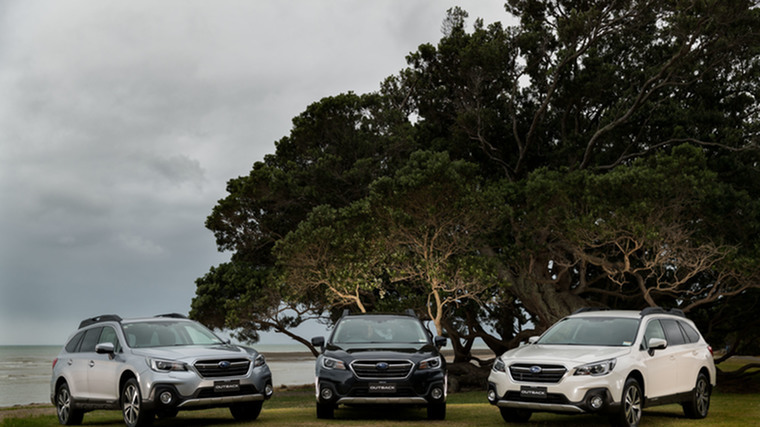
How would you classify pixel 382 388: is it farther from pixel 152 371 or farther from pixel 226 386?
pixel 152 371

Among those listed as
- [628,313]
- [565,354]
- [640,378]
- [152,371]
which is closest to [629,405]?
[640,378]

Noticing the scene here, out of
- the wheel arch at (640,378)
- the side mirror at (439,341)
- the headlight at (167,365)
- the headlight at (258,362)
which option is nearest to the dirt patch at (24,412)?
the headlight at (167,365)

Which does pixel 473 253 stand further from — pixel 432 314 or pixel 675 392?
pixel 675 392

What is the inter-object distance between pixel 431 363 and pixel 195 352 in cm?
385

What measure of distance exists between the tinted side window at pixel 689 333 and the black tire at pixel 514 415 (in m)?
3.24

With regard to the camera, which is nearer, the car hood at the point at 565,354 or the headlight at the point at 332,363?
the car hood at the point at 565,354

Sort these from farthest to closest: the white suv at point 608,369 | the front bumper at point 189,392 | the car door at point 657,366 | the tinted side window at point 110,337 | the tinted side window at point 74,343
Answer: the tinted side window at point 74,343 → the tinted side window at point 110,337 → the car door at point 657,366 → the front bumper at point 189,392 → the white suv at point 608,369

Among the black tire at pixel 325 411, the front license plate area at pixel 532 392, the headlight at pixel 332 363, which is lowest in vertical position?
the black tire at pixel 325 411

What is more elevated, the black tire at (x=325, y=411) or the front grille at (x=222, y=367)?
the front grille at (x=222, y=367)

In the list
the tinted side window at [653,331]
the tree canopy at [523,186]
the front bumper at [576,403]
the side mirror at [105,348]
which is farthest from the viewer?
the tree canopy at [523,186]

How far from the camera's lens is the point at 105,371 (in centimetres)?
1227

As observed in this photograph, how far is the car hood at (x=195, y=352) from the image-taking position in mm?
11672

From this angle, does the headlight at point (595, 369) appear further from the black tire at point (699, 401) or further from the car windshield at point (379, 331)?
the car windshield at point (379, 331)

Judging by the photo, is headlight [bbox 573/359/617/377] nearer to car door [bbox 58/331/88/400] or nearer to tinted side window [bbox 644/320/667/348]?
tinted side window [bbox 644/320/667/348]
